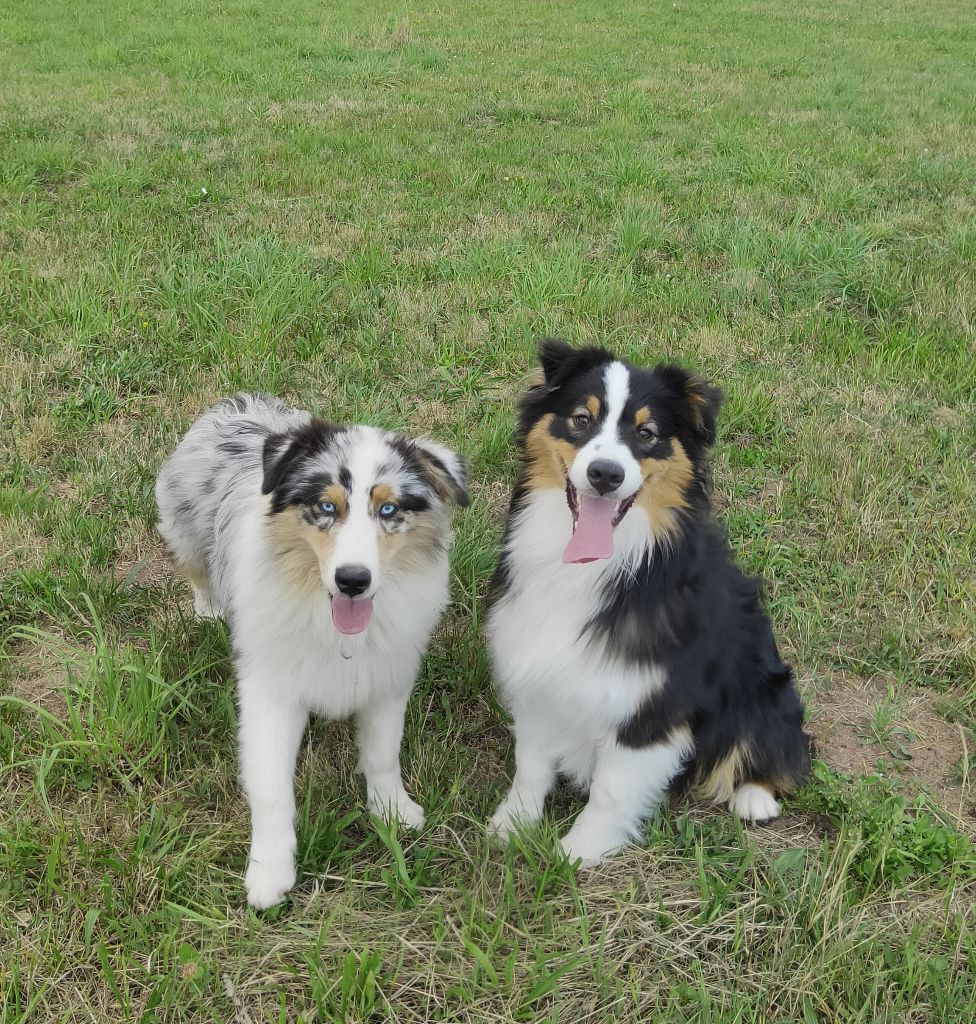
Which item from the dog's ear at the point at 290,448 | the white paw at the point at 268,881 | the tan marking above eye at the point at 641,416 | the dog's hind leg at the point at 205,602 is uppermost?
the tan marking above eye at the point at 641,416

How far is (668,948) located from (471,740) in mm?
990

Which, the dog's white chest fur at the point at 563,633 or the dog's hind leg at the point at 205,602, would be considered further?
the dog's hind leg at the point at 205,602

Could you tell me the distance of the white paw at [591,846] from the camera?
246cm

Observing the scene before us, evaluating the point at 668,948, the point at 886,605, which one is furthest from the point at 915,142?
the point at 668,948

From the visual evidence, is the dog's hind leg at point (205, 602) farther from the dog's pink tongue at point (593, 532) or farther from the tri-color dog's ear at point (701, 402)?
the tri-color dog's ear at point (701, 402)

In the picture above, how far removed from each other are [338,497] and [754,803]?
1.65 meters

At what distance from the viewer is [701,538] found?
2463 millimetres

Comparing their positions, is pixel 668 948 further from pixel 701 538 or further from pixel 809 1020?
pixel 701 538

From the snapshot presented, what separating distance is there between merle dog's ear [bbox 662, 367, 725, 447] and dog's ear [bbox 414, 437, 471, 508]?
731 mm

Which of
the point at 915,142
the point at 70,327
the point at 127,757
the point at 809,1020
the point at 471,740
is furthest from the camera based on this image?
the point at 915,142

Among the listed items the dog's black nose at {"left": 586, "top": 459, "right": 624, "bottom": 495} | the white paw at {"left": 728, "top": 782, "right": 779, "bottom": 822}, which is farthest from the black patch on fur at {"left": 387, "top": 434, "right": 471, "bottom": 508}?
the white paw at {"left": 728, "top": 782, "right": 779, "bottom": 822}

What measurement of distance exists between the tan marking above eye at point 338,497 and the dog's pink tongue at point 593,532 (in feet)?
2.16

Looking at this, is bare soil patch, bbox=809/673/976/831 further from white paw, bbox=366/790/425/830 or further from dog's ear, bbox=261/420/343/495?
dog's ear, bbox=261/420/343/495

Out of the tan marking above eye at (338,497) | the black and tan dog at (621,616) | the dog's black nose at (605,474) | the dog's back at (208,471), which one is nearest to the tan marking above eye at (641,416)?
the black and tan dog at (621,616)
